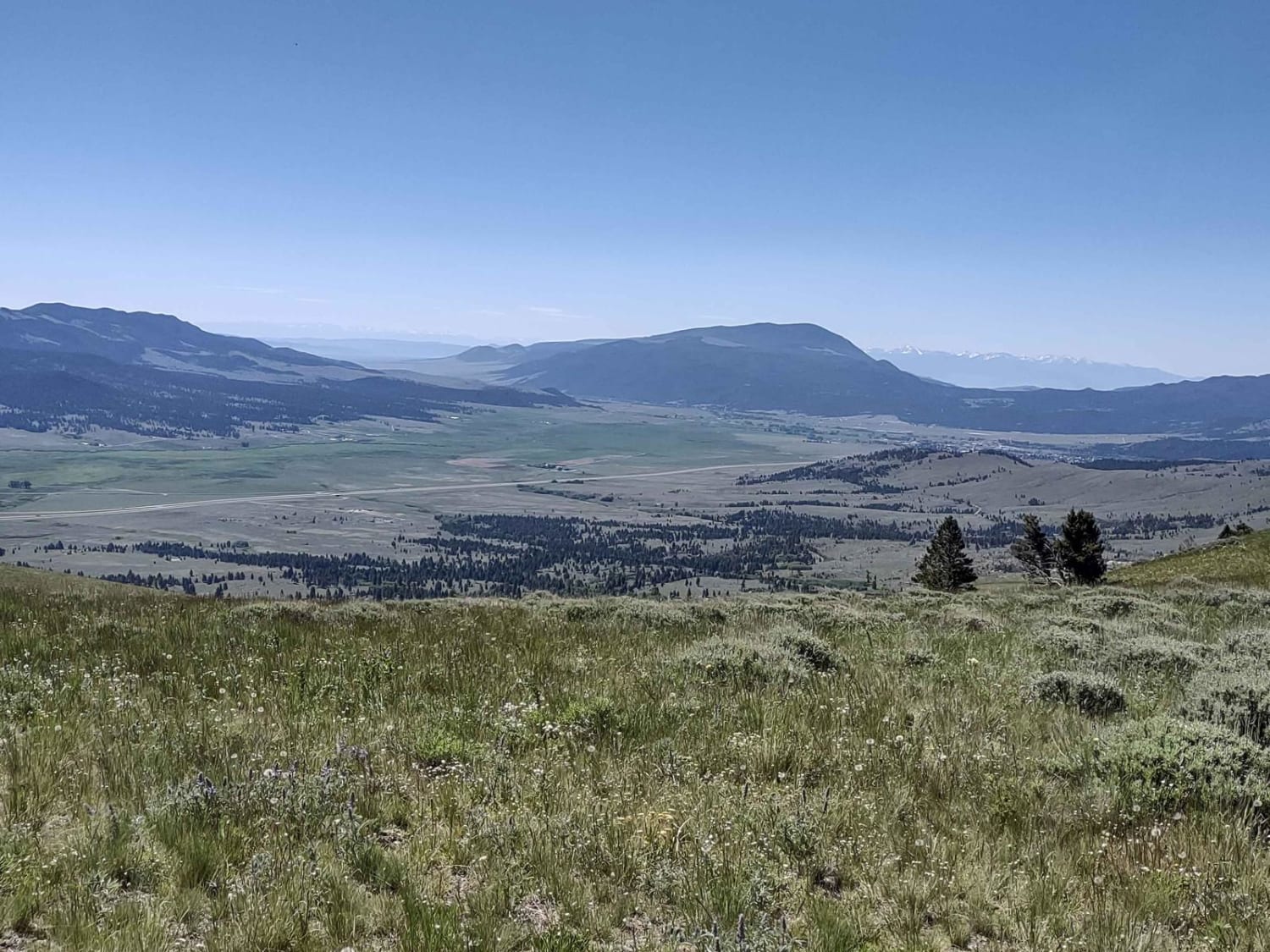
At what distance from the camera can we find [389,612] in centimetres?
1712

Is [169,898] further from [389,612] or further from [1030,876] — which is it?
[389,612]

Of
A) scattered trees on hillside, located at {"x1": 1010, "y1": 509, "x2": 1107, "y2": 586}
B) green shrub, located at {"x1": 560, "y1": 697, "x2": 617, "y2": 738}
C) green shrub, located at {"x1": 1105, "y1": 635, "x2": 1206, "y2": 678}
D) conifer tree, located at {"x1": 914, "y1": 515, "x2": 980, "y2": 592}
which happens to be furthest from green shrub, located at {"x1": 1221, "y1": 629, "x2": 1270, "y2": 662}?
conifer tree, located at {"x1": 914, "y1": 515, "x2": 980, "y2": 592}

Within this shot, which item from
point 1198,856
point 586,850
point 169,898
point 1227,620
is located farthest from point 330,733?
point 1227,620

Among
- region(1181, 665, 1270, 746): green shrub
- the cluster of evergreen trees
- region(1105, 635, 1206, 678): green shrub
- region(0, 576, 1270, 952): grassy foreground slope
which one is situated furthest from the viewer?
the cluster of evergreen trees

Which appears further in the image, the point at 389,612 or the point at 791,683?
the point at 389,612

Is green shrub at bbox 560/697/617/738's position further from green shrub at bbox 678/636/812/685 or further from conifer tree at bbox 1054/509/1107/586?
conifer tree at bbox 1054/509/1107/586

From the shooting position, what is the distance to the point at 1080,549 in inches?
2354

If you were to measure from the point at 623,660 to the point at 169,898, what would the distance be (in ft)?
19.2

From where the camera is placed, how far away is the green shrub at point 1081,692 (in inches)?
293

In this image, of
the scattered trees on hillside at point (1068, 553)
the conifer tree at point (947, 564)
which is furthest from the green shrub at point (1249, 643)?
the conifer tree at point (947, 564)

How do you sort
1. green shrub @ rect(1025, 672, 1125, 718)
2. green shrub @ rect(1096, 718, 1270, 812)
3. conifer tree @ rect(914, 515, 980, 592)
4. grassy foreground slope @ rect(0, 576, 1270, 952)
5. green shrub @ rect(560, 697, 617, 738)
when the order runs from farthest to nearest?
conifer tree @ rect(914, 515, 980, 592) < green shrub @ rect(1025, 672, 1125, 718) < green shrub @ rect(560, 697, 617, 738) < green shrub @ rect(1096, 718, 1270, 812) < grassy foreground slope @ rect(0, 576, 1270, 952)

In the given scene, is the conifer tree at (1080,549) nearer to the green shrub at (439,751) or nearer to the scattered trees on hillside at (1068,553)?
the scattered trees on hillside at (1068,553)

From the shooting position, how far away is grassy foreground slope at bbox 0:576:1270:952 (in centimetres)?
384

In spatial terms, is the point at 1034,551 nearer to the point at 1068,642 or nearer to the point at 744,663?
the point at 1068,642
